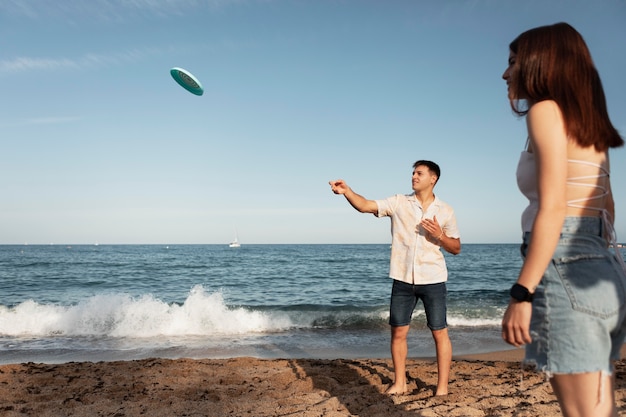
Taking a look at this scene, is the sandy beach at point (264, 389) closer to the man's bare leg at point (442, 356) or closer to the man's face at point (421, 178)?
the man's bare leg at point (442, 356)

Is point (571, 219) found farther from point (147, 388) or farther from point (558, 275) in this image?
point (147, 388)

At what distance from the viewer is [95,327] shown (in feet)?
37.0

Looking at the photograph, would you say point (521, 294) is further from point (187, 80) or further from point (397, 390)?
point (187, 80)

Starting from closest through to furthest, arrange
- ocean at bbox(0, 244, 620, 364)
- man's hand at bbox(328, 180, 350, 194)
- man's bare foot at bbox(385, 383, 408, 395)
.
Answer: man's hand at bbox(328, 180, 350, 194)
man's bare foot at bbox(385, 383, 408, 395)
ocean at bbox(0, 244, 620, 364)

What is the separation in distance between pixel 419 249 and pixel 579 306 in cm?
332

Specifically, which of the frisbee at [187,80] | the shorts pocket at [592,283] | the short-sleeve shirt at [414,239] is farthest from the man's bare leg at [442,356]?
the frisbee at [187,80]

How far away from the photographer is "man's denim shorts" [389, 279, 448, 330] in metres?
4.96

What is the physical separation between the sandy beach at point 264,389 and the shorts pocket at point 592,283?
3.16 m

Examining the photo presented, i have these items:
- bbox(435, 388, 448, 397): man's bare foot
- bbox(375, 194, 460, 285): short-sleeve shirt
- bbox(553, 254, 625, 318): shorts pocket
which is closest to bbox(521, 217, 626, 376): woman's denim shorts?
bbox(553, 254, 625, 318): shorts pocket

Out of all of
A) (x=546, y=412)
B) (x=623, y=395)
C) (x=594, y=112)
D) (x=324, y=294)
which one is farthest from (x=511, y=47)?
(x=324, y=294)

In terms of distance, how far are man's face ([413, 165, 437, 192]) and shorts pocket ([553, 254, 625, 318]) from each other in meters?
3.40

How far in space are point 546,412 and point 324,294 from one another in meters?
14.4

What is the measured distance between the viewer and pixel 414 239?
4996 mm

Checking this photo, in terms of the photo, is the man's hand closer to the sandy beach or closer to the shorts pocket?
the sandy beach
